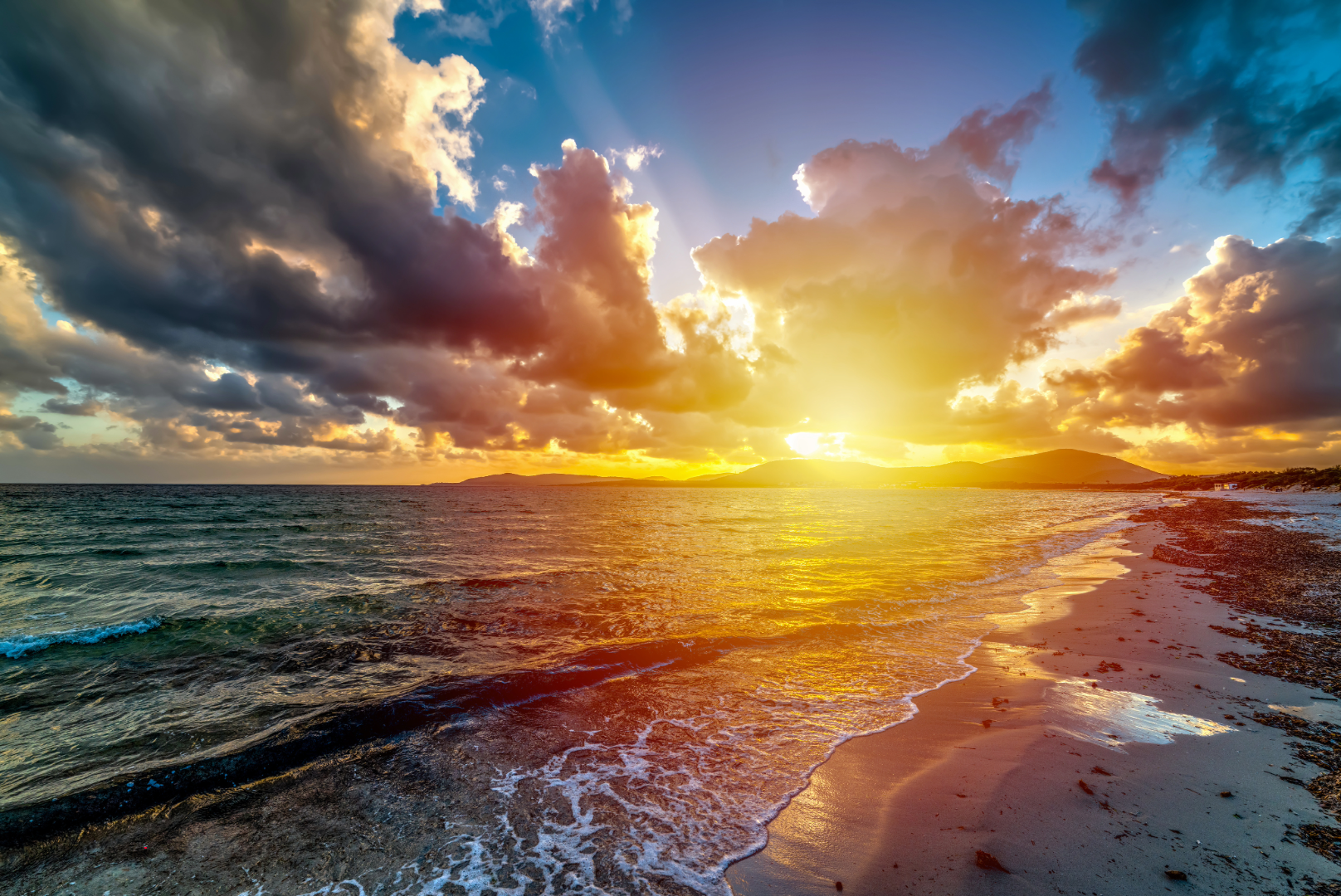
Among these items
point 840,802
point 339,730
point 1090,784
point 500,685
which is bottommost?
point 500,685

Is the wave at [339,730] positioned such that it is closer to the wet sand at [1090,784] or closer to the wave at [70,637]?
the wet sand at [1090,784]

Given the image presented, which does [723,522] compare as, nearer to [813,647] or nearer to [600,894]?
[813,647]

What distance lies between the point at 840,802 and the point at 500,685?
7.32 meters

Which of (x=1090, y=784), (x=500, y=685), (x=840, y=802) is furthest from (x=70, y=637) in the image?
(x=1090, y=784)

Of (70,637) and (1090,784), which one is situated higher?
(1090,784)

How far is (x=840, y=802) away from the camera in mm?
6355

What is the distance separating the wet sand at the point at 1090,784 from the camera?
4.83 m

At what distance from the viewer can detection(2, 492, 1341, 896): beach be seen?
16.5 feet

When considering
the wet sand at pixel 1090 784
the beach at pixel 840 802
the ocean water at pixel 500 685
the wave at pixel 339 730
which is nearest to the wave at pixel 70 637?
the ocean water at pixel 500 685

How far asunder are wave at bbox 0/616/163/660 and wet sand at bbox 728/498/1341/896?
735 inches

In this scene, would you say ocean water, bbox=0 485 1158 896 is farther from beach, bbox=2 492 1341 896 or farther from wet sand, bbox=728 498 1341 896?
wet sand, bbox=728 498 1341 896

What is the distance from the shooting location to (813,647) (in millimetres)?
12938

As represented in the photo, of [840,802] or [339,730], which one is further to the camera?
[339,730]

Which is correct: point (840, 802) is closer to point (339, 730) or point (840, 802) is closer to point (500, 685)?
point (500, 685)
